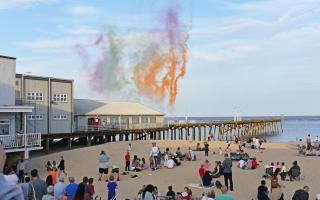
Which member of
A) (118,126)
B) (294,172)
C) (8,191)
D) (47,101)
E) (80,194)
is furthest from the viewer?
(118,126)

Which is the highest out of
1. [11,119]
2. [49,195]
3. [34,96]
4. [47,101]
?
[34,96]

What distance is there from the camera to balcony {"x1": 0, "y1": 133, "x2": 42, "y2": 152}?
24528 millimetres

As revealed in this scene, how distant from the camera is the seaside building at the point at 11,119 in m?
25.0

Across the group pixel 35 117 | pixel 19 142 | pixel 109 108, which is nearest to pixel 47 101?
pixel 35 117

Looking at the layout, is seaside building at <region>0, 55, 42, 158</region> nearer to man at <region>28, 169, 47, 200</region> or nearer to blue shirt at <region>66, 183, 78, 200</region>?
man at <region>28, 169, 47, 200</region>

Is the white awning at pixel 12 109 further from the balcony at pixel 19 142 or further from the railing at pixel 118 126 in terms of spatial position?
the railing at pixel 118 126

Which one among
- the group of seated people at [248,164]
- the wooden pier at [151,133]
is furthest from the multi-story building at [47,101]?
the group of seated people at [248,164]

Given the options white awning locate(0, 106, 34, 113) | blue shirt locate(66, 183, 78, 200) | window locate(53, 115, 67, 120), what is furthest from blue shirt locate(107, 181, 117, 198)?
window locate(53, 115, 67, 120)

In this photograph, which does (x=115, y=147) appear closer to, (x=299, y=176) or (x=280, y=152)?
(x=280, y=152)

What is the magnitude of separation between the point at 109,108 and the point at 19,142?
27.6m

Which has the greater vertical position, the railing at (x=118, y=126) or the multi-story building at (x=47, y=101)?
the multi-story building at (x=47, y=101)

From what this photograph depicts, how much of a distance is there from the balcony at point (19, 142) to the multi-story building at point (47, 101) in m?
10.3

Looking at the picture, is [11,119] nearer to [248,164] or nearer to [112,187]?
[112,187]

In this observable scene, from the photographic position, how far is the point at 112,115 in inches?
1983
